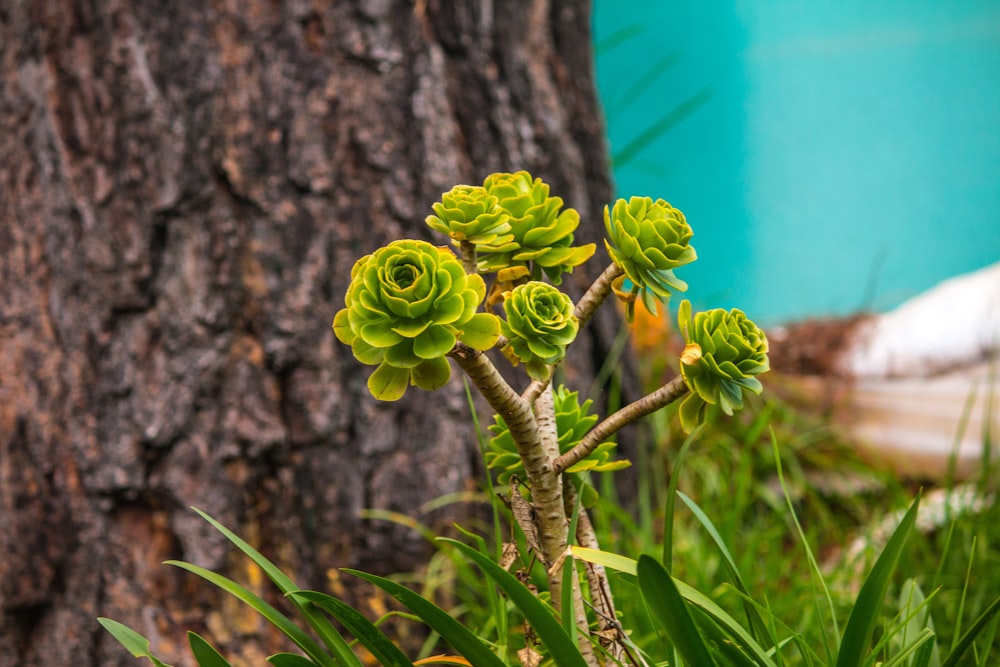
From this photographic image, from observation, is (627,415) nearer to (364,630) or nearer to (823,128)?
(364,630)

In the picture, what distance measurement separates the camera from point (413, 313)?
264 mm

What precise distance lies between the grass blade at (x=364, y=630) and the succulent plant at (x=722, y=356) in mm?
176

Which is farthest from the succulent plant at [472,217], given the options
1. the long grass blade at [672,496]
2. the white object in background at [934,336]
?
the white object in background at [934,336]

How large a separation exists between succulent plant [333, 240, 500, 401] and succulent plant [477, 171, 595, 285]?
0.25 feet

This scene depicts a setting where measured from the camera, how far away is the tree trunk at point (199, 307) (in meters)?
0.88

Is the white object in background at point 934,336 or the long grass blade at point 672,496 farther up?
the long grass blade at point 672,496

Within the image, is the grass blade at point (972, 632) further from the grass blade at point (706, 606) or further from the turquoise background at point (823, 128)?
the turquoise background at point (823, 128)

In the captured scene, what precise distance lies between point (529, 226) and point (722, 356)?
0.35ft

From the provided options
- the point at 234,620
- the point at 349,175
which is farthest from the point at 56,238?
the point at 234,620

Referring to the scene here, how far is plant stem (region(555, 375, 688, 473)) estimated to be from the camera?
1.05 ft

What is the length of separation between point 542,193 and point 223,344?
2.04 ft

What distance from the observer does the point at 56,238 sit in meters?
0.92

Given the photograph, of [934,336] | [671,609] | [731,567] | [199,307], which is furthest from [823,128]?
[671,609]

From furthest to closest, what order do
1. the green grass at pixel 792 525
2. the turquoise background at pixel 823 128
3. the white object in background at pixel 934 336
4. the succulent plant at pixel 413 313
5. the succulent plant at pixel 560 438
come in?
the turquoise background at pixel 823 128
the white object in background at pixel 934 336
the green grass at pixel 792 525
the succulent plant at pixel 560 438
the succulent plant at pixel 413 313
